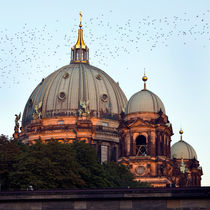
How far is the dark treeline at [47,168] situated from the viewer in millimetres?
85188

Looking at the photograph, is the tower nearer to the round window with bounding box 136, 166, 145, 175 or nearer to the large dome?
the round window with bounding box 136, 166, 145, 175

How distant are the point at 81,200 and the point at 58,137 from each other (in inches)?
3795

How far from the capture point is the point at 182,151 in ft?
535

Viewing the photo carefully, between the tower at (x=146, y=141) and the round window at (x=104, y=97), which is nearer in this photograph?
the tower at (x=146, y=141)

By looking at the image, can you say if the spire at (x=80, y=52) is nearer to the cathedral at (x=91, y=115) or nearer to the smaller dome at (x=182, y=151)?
the cathedral at (x=91, y=115)

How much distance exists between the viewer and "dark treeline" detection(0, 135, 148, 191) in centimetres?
8519

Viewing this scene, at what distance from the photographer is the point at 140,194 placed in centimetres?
5322

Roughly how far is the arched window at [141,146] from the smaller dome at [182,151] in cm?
3170

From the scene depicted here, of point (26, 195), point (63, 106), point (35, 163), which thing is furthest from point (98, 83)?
point (26, 195)

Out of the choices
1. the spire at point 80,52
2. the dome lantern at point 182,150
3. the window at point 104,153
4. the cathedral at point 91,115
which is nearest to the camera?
the cathedral at point 91,115

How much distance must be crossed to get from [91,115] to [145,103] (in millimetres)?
27243

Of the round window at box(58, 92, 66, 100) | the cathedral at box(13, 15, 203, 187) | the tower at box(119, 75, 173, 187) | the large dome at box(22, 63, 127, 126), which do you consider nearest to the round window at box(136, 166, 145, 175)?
the tower at box(119, 75, 173, 187)

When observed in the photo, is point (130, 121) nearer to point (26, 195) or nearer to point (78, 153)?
point (78, 153)

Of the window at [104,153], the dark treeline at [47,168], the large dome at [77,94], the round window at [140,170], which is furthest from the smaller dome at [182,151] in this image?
the dark treeline at [47,168]
